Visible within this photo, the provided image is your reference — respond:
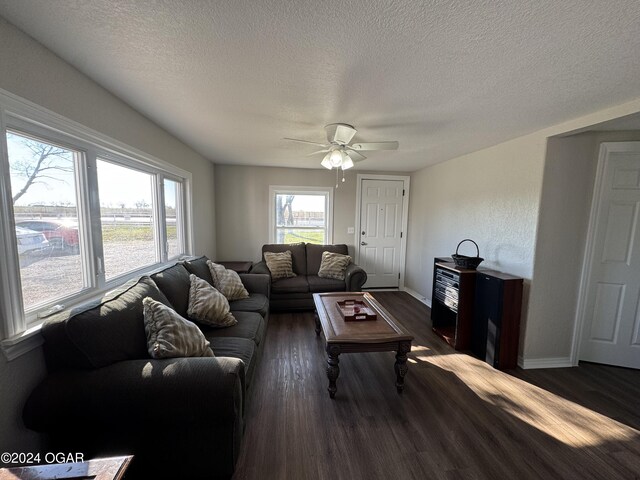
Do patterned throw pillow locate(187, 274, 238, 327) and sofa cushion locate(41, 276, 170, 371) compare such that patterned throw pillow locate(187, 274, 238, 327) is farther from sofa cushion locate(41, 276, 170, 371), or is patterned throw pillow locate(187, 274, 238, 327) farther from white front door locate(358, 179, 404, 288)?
white front door locate(358, 179, 404, 288)

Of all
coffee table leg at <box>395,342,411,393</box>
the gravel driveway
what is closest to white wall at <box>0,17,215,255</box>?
the gravel driveway

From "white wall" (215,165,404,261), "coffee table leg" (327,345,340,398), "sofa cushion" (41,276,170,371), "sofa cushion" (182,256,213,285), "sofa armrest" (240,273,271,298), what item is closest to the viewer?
"sofa cushion" (41,276,170,371)

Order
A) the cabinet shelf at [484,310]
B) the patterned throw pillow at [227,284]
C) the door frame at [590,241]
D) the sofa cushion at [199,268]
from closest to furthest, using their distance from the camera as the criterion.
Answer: the door frame at [590,241], the cabinet shelf at [484,310], the sofa cushion at [199,268], the patterned throw pillow at [227,284]

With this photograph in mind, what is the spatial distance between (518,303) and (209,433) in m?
2.75

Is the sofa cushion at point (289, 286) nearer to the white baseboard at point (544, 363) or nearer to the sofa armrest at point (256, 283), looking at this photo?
the sofa armrest at point (256, 283)

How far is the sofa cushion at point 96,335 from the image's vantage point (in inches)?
49.2

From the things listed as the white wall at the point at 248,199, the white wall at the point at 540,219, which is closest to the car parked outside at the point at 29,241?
the white wall at the point at 248,199

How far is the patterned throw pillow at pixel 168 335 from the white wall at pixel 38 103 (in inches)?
19.1

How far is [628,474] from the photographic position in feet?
4.70

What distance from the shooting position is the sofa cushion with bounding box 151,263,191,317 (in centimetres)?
197

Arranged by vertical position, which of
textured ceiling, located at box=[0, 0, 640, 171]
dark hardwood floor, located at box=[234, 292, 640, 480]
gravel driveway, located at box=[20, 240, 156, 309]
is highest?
textured ceiling, located at box=[0, 0, 640, 171]

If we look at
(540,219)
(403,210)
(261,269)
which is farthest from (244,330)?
(403,210)

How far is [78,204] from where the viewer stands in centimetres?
164

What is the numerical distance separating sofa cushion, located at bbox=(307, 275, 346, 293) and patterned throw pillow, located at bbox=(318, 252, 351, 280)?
3.8 inches
